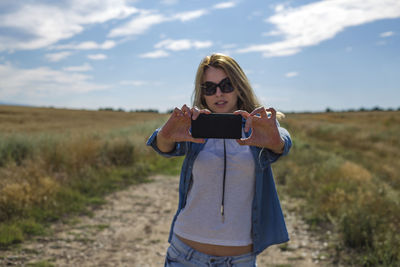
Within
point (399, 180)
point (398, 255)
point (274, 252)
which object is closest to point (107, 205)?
point (274, 252)

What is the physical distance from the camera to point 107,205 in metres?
6.58

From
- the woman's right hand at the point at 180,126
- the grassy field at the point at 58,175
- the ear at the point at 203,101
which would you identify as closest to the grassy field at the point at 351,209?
the ear at the point at 203,101

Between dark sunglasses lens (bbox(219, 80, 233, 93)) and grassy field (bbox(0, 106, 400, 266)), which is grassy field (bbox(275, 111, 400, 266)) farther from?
dark sunglasses lens (bbox(219, 80, 233, 93))

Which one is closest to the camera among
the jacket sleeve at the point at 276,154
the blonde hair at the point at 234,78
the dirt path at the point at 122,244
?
the jacket sleeve at the point at 276,154

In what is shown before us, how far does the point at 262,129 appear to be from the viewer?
5.28 ft

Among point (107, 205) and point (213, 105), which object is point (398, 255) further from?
point (107, 205)

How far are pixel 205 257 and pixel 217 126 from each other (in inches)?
26.8

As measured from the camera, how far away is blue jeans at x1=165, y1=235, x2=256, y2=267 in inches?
71.7

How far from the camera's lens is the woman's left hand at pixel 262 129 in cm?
155

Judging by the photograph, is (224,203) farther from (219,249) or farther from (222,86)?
(222,86)

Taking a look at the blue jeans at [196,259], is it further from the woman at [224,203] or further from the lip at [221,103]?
the lip at [221,103]

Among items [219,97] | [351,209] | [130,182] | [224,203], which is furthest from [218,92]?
[130,182]

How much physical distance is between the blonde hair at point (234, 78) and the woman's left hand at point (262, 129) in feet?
1.40

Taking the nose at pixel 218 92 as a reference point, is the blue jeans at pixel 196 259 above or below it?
below
